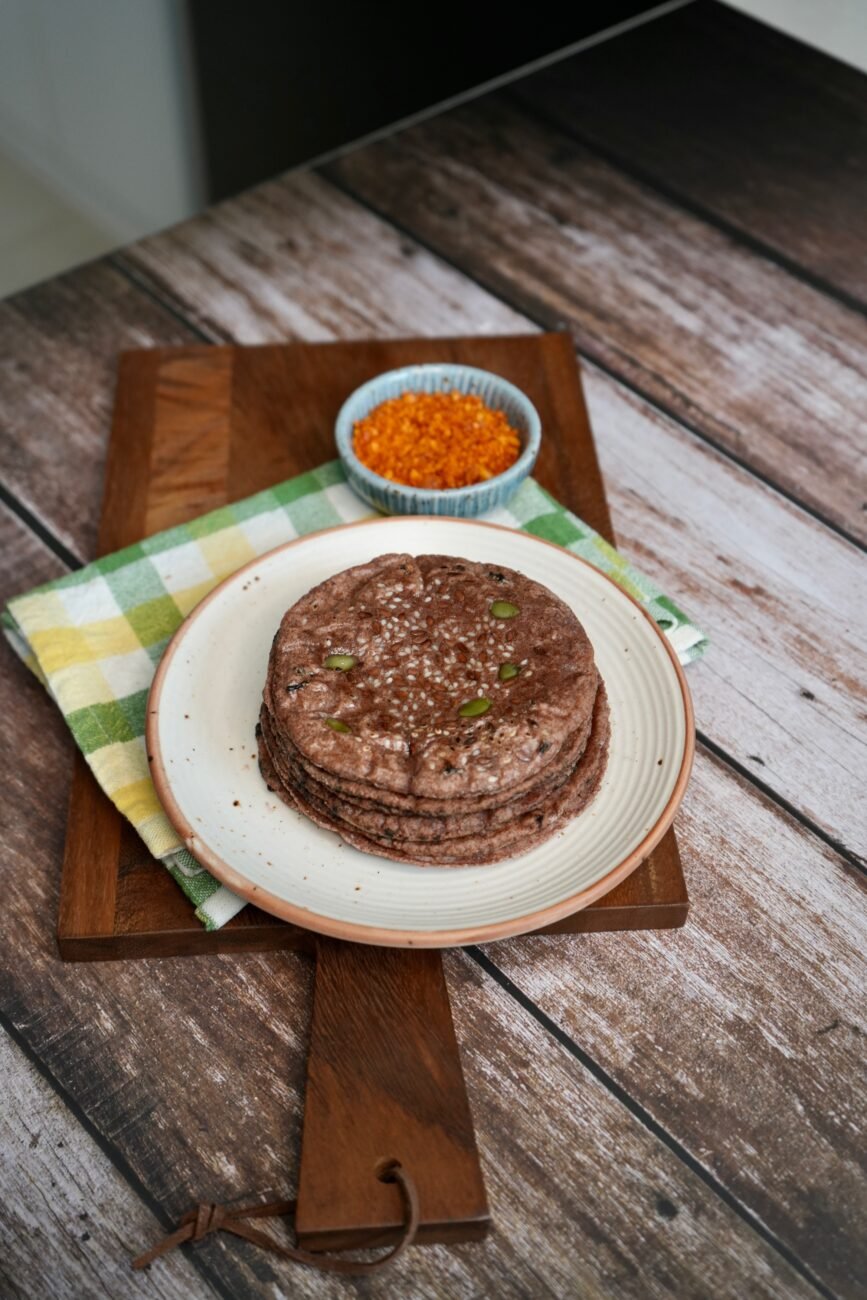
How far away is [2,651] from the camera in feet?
5.90

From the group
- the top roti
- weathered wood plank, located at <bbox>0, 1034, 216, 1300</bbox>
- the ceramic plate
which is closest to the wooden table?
weathered wood plank, located at <bbox>0, 1034, 216, 1300</bbox>

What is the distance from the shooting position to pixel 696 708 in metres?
1.74

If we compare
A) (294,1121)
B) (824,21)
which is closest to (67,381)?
(294,1121)

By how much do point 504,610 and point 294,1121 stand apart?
1.98 ft

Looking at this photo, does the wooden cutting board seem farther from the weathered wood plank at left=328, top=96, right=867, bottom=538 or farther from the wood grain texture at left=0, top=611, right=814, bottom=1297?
the weathered wood plank at left=328, top=96, right=867, bottom=538

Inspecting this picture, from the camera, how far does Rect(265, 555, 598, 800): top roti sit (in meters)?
1.32

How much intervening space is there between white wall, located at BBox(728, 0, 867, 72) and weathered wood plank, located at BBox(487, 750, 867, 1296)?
6.83 feet

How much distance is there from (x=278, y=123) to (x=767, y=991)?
7.17 feet

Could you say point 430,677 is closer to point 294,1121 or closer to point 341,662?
point 341,662

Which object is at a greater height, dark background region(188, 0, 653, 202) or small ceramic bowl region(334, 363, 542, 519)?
dark background region(188, 0, 653, 202)

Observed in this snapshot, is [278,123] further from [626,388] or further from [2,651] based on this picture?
[2,651]

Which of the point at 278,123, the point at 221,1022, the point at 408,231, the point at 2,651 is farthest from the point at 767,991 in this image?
the point at 278,123

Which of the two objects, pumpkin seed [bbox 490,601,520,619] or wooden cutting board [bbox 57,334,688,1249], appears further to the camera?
pumpkin seed [bbox 490,601,520,619]

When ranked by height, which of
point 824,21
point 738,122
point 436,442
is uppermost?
point 824,21
